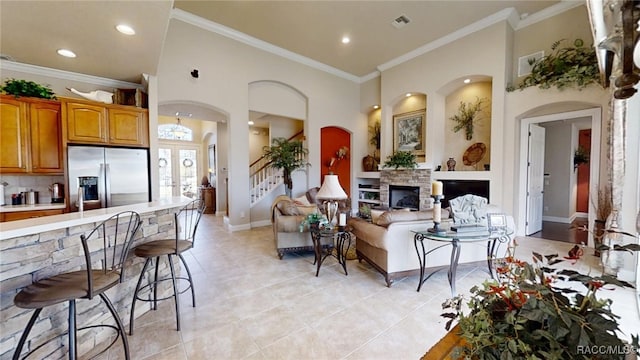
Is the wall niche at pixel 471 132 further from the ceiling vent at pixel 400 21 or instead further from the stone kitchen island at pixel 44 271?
the stone kitchen island at pixel 44 271

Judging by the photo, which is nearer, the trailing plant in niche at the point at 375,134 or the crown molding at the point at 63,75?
the crown molding at the point at 63,75

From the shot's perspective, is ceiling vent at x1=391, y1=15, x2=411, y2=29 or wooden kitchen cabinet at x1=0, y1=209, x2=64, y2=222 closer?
wooden kitchen cabinet at x1=0, y1=209, x2=64, y2=222

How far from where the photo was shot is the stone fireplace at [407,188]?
6.19 metres

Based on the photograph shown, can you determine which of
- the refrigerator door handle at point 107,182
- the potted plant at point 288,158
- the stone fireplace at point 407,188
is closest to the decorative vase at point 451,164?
the stone fireplace at point 407,188

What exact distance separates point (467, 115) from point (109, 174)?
706 centimetres

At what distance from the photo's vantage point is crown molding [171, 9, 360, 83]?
16.5 ft

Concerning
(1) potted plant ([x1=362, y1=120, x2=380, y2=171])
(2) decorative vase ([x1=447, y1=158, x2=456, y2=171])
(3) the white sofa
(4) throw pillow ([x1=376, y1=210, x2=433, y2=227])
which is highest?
(1) potted plant ([x1=362, y1=120, x2=380, y2=171])

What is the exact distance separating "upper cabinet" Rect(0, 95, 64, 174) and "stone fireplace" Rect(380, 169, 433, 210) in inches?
253

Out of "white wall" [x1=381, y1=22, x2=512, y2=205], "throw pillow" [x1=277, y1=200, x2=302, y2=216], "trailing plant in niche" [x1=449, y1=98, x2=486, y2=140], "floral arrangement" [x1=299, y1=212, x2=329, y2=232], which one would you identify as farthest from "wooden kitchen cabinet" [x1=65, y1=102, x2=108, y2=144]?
"trailing plant in niche" [x1=449, y1=98, x2=486, y2=140]

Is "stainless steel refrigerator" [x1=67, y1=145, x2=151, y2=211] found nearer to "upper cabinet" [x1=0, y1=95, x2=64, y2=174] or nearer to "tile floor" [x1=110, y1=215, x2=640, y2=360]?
"upper cabinet" [x1=0, y1=95, x2=64, y2=174]

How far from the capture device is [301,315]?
8.04 feet

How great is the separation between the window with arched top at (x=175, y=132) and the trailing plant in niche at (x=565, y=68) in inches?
407

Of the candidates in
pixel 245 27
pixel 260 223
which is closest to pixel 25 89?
pixel 245 27

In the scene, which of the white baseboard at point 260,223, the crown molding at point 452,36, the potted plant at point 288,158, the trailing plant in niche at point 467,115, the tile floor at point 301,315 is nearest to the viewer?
the tile floor at point 301,315
